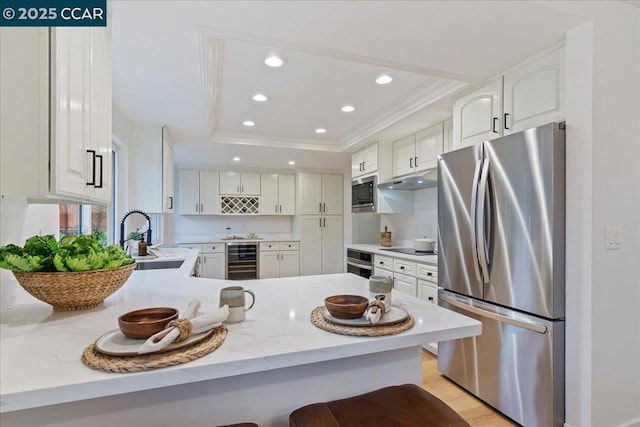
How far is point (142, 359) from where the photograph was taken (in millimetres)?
801

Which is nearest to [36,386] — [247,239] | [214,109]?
[214,109]

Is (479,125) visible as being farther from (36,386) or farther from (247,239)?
(247,239)

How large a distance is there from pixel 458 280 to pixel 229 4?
215 cm

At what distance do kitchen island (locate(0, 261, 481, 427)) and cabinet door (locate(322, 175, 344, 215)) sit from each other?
4849 millimetres

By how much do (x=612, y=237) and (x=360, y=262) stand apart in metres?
2.84

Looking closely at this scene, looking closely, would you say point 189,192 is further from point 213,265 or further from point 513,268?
point 513,268

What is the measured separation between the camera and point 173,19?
153 cm

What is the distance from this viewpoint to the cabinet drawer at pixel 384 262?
12.0 feet

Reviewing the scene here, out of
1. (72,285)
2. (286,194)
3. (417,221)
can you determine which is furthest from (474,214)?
(286,194)

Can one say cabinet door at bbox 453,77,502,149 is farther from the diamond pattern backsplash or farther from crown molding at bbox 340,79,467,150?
the diamond pattern backsplash

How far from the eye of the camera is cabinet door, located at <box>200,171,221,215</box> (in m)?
5.90

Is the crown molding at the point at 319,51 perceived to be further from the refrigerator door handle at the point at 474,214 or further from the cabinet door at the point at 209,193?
the cabinet door at the point at 209,193

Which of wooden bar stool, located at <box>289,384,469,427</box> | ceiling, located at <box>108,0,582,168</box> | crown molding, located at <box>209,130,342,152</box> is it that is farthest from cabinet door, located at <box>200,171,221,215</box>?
wooden bar stool, located at <box>289,384,469,427</box>

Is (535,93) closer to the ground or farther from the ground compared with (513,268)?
farther from the ground
